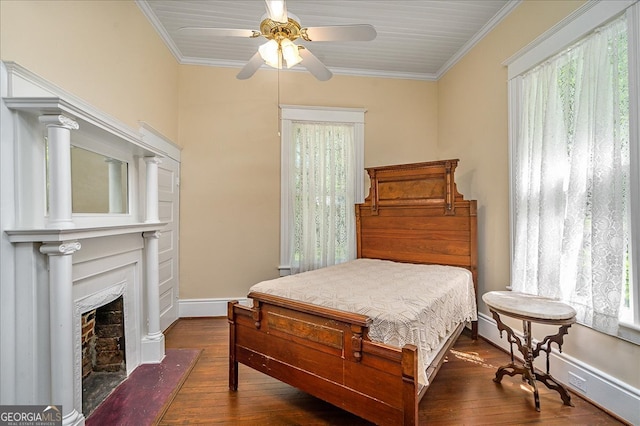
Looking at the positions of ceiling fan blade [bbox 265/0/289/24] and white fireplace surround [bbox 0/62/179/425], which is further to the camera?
ceiling fan blade [bbox 265/0/289/24]

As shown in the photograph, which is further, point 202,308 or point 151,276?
point 202,308

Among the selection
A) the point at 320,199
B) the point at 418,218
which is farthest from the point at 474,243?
the point at 320,199

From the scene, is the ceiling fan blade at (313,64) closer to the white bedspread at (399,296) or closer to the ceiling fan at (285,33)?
the ceiling fan at (285,33)

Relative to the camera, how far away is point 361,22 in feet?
9.32

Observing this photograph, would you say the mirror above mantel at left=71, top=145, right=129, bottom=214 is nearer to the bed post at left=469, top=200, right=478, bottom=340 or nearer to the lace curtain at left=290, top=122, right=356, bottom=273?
the lace curtain at left=290, top=122, right=356, bottom=273

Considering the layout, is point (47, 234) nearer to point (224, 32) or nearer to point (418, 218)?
point (224, 32)

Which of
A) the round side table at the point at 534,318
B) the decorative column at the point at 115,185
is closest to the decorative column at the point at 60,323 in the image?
the decorative column at the point at 115,185

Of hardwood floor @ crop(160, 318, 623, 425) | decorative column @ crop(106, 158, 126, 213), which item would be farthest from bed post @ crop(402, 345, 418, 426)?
decorative column @ crop(106, 158, 126, 213)

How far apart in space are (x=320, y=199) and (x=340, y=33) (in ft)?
6.86

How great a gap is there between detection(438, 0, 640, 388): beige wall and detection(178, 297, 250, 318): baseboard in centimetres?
291

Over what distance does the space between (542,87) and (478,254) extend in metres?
1.67

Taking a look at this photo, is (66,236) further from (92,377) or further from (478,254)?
(478,254)

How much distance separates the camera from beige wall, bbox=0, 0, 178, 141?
1441mm

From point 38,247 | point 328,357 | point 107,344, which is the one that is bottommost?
point 107,344
